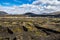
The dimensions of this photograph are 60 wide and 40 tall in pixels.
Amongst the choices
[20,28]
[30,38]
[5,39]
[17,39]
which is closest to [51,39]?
[30,38]

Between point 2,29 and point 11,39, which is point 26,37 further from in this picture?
point 2,29

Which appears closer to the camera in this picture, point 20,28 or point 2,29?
point 2,29

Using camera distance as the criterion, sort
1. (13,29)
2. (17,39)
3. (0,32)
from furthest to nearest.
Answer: (13,29)
(0,32)
(17,39)

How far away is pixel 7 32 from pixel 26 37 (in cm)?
1680

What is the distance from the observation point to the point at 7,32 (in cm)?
6456

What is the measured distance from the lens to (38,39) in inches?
1849

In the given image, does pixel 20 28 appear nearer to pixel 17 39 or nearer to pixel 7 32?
pixel 7 32

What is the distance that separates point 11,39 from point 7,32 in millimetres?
16823

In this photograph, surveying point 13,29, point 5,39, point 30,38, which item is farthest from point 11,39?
point 13,29

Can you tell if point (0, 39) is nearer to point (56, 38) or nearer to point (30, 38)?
point (30, 38)

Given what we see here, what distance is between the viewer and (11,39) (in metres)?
48.0

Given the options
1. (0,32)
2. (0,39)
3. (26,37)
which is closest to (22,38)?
(26,37)

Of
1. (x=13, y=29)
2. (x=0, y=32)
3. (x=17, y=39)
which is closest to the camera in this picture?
(x=17, y=39)

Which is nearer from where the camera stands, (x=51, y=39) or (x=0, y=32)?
(x=51, y=39)
